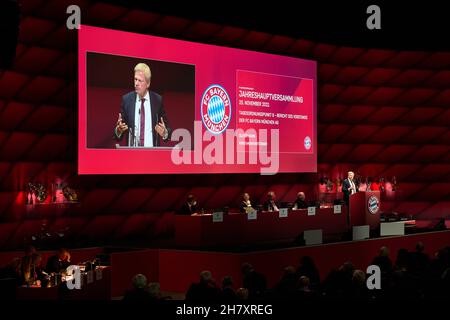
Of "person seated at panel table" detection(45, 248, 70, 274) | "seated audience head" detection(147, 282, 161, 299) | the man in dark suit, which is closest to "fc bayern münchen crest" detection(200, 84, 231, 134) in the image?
the man in dark suit

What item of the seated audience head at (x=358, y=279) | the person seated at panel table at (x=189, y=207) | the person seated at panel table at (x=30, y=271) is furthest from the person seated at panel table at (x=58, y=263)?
the seated audience head at (x=358, y=279)

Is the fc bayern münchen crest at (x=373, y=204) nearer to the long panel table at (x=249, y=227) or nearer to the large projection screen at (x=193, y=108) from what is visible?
the long panel table at (x=249, y=227)

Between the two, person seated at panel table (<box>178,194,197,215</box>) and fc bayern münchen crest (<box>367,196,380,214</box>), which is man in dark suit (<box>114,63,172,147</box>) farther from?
fc bayern münchen crest (<box>367,196,380,214</box>)

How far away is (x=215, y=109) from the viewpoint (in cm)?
1101

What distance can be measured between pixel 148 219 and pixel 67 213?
1566mm

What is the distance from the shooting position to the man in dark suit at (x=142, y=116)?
9695 mm

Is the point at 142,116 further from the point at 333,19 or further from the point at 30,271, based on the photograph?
the point at 333,19

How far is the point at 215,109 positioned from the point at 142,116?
161 centimetres

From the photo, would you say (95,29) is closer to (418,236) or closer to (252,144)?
(252,144)

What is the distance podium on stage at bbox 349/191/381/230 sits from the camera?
34.3 feet

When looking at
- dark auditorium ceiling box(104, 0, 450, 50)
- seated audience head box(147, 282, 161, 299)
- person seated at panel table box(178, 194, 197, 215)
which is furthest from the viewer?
dark auditorium ceiling box(104, 0, 450, 50)

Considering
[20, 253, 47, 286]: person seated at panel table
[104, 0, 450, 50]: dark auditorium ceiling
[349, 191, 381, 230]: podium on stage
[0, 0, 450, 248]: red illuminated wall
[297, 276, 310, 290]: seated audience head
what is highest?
[104, 0, 450, 50]: dark auditorium ceiling

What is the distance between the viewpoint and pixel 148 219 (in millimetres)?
10672

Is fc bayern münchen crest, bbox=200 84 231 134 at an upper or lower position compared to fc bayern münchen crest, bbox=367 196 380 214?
upper
